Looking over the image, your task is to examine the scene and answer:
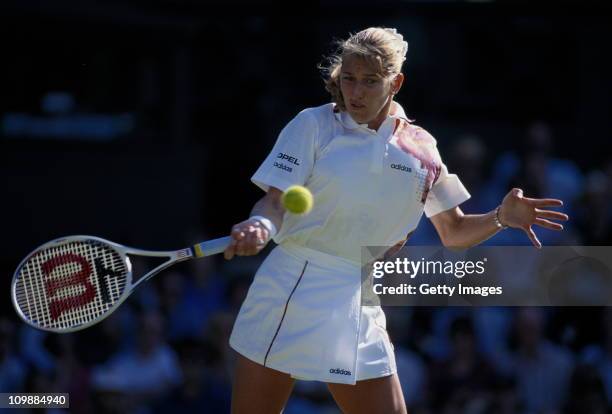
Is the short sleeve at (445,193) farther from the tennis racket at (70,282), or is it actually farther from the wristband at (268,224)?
the tennis racket at (70,282)

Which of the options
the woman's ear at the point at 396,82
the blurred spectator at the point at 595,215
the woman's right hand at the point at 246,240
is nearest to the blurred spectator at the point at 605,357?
the blurred spectator at the point at 595,215

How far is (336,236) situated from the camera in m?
4.02

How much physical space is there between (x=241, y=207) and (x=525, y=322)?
85.2 inches

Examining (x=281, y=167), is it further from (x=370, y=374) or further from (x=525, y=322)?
(x=525, y=322)

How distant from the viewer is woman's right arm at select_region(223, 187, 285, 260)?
371cm

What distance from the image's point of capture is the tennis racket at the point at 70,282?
422 centimetres

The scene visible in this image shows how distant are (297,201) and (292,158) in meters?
0.32

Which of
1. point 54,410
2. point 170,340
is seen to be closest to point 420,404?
point 170,340

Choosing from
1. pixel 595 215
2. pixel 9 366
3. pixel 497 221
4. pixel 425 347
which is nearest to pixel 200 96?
pixel 9 366

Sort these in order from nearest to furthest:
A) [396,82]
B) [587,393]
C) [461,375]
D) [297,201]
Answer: [297,201] → [396,82] → [587,393] → [461,375]

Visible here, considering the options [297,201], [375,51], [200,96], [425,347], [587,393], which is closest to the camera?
[297,201]

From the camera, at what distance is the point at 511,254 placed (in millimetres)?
6742

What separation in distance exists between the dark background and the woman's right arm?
424 cm

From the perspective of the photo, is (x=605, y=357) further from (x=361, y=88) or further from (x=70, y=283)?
(x=70, y=283)
